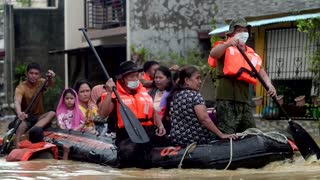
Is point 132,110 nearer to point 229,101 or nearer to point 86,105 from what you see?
point 229,101

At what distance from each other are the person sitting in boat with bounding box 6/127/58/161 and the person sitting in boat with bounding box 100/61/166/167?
1.63 meters

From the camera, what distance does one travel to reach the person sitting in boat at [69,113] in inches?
388

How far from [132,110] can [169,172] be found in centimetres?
83

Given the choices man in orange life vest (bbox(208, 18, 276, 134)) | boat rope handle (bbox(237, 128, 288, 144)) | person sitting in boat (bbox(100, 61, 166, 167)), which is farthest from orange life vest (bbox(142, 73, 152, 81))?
boat rope handle (bbox(237, 128, 288, 144))

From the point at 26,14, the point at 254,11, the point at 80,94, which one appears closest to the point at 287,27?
the point at 254,11

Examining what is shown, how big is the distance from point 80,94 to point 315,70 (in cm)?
495

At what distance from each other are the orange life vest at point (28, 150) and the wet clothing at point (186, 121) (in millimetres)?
2158

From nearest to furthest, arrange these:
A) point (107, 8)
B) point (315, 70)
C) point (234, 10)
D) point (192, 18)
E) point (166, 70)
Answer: point (166, 70)
point (315, 70)
point (234, 10)
point (192, 18)
point (107, 8)

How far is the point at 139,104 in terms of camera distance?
26.3 feet

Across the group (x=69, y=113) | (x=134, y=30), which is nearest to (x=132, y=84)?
(x=69, y=113)

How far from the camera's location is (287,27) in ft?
47.1

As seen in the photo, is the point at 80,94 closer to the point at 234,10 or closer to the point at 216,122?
the point at 216,122

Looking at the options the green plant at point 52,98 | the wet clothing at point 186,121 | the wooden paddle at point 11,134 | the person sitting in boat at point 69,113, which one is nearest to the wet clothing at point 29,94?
the wooden paddle at point 11,134

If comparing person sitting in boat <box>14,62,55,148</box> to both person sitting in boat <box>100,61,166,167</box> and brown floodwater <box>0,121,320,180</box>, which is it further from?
person sitting in boat <box>100,61,166,167</box>
